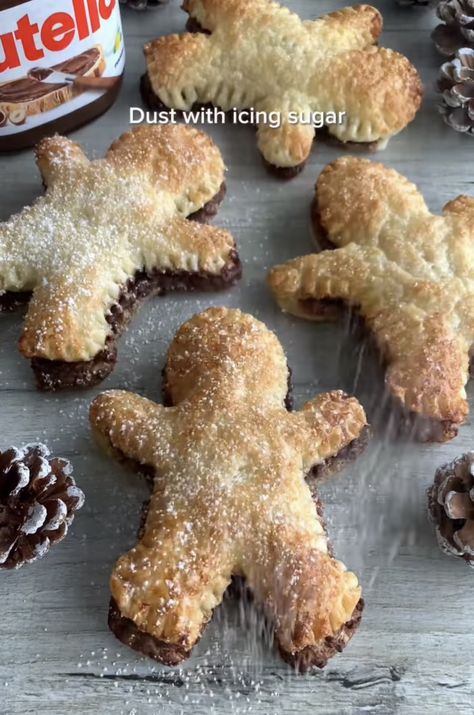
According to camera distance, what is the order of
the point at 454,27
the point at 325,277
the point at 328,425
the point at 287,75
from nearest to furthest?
1. the point at 328,425
2. the point at 325,277
3. the point at 287,75
4. the point at 454,27

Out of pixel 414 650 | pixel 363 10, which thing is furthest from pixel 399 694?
pixel 363 10

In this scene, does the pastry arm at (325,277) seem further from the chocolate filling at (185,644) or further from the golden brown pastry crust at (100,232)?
the chocolate filling at (185,644)

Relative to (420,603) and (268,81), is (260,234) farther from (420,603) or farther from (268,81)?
(420,603)

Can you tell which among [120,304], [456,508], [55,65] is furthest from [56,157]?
[456,508]

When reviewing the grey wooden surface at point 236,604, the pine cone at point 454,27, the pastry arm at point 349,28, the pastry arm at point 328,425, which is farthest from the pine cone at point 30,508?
the pine cone at point 454,27

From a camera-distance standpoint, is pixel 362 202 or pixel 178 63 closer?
pixel 362 202

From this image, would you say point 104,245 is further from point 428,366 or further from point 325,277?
point 428,366

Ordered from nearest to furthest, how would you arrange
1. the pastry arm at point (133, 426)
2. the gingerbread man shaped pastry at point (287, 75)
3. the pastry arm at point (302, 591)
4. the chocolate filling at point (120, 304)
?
the pastry arm at point (302, 591) < the pastry arm at point (133, 426) < the chocolate filling at point (120, 304) < the gingerbread man shaped pastry at point (287, 75)
